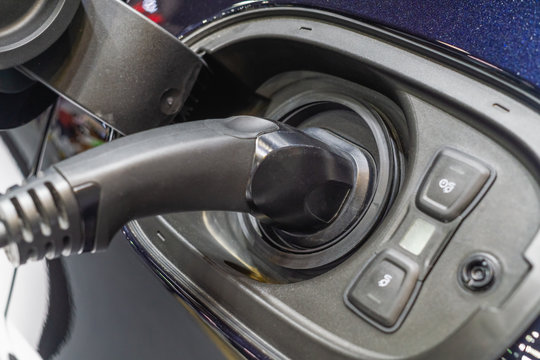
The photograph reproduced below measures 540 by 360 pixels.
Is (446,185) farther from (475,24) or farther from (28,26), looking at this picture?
(28,26)

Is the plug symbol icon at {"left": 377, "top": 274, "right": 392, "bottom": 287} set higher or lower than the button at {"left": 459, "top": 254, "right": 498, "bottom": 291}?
lower

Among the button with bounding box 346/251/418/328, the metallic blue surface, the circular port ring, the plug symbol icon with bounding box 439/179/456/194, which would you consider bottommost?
the button with bounding box 346/251/418/328

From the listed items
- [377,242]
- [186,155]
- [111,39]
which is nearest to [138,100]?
[111,39]

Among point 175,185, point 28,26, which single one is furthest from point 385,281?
point 28,26

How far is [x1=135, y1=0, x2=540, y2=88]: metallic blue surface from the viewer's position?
0.46m

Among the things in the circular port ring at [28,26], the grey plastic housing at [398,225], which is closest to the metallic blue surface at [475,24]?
the grey plastic housing at [398,225]

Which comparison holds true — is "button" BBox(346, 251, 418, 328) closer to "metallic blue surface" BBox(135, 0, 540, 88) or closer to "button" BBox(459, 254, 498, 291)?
"button" BBox(459, 254, 498, 291)

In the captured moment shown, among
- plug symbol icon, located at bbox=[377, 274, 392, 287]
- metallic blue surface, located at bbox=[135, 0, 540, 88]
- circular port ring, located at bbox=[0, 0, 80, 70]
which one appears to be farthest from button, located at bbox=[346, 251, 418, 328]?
circular port ring, located at bbox=[0, 0, 80, 70]

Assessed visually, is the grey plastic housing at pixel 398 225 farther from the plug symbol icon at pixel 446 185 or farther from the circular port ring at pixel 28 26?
the circular port ring at pixel 28 26

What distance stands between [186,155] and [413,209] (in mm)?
190

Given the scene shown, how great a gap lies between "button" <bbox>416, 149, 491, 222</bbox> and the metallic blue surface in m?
0.08

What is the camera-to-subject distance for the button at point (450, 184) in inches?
17.7

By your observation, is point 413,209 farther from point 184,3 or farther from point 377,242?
point 184,3

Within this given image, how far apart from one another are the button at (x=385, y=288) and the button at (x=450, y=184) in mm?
47
